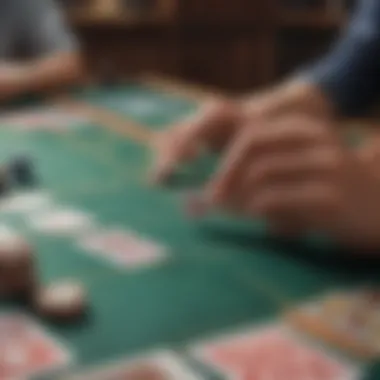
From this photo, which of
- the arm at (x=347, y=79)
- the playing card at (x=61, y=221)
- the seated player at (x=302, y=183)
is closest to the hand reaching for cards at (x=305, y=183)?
the seated player at (x=302, y=183)

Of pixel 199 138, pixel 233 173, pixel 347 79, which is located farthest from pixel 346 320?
pixel 347 79

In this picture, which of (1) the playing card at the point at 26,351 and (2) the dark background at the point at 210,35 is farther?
(2) the dark background at the point at 210,35

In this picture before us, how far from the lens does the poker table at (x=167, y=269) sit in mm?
622

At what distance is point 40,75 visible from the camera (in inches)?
77.1

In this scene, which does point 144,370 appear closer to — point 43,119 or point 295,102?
point 295,102

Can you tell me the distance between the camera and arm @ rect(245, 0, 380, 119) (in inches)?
49.3

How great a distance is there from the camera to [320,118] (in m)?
1.27

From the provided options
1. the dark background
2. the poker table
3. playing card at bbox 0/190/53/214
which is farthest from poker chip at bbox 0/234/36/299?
the dark background

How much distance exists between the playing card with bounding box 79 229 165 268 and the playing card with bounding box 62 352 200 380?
0.18 metres

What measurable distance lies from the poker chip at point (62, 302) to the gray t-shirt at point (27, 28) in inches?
68.0

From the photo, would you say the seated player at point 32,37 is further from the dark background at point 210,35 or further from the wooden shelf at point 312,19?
the wooden shelf at point 312,19

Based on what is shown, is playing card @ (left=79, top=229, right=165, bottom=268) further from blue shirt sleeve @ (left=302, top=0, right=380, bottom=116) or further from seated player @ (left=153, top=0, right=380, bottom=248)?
blue shirt sleeve @ (left=302, top=0, right=380, bottom=116)

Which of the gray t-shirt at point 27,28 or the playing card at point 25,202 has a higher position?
the gray t-shirt at point 27,28

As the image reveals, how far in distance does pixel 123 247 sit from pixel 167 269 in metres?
0.07
